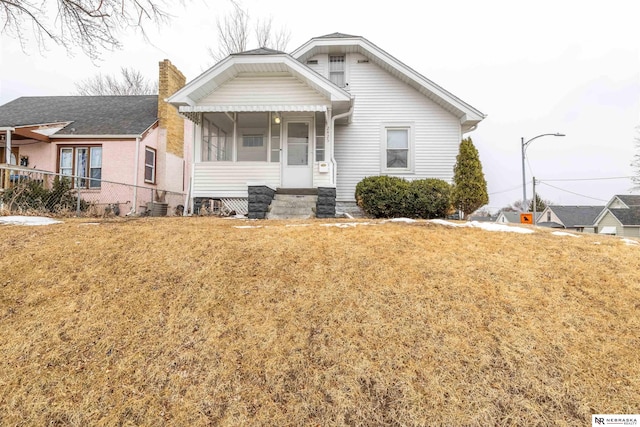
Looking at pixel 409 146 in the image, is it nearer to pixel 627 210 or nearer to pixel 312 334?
pixel 312 334

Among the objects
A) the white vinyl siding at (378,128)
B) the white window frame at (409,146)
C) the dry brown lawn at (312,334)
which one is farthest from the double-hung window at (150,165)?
the white window frame at (409,146)

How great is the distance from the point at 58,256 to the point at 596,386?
5855 mm

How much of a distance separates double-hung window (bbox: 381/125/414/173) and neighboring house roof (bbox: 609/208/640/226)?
27.2 m

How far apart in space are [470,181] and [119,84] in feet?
101

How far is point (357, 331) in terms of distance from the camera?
277 centimetres

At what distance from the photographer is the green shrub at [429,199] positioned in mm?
8633

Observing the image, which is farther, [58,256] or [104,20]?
[104,20]

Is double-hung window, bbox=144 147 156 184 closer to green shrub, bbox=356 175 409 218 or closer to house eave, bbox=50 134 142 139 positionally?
house eave, bbox=50 134 142 139

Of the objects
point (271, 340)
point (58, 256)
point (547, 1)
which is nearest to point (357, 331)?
point (271, 340)

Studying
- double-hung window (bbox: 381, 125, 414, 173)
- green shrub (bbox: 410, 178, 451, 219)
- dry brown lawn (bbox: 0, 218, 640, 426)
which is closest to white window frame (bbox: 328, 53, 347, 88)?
double-hung window (bbox: 381, 125, 414, 173)

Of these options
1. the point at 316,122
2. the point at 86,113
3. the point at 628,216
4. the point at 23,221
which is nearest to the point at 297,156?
the point at 316,122

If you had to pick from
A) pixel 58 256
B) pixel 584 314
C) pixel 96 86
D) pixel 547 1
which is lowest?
pixel 584 314

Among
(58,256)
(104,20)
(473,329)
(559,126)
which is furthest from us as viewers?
(559,126)

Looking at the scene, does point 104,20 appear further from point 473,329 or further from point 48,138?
point 473,329
